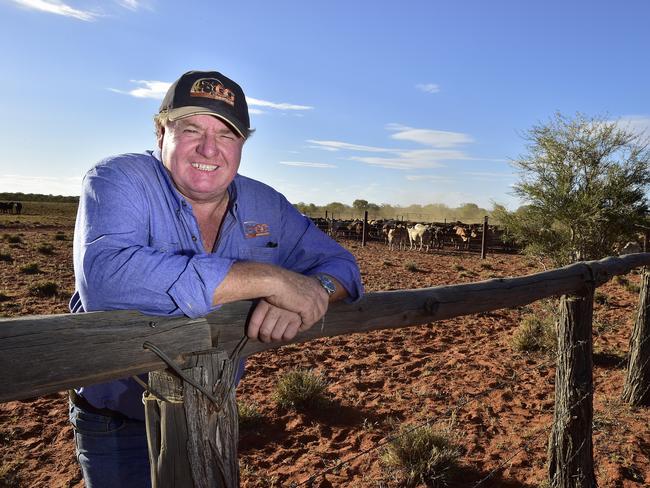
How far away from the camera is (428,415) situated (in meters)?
5.08

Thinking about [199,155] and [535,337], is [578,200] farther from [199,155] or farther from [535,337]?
[199,155]

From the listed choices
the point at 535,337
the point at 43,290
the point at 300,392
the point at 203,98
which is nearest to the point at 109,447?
the point at 203,98

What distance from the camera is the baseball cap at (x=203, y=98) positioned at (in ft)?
5.92

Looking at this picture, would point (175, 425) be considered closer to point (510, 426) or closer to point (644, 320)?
point (510, 426)

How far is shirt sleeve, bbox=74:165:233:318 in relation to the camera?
1309 millimetres

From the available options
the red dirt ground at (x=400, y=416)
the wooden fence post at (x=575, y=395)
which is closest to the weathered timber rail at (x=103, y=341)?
the red dirt ground at (x=400, y=416)

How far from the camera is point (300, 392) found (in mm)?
5355

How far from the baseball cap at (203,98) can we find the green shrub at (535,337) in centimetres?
Answer: 684

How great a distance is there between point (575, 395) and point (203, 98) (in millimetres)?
3277

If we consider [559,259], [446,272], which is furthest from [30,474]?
[446,272]

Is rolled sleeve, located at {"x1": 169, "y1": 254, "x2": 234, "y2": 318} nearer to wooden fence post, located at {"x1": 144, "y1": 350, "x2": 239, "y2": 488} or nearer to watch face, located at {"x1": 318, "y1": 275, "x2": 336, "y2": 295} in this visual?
wooden fence post, located at {"x1": 144, "y1": 350, "x2": 239, "y2": 488}

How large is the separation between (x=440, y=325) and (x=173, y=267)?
8347 millimetres

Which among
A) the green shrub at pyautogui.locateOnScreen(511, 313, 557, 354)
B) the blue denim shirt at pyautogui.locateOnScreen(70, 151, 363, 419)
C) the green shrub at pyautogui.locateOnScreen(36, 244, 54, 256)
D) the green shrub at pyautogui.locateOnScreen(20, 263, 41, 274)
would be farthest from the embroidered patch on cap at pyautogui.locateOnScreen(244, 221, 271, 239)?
the green shrub at pyautogui.locateOnScreen(36, 244, 54, 256)

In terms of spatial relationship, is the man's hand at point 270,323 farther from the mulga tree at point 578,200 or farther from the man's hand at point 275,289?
the mulga tree at point 578,200
